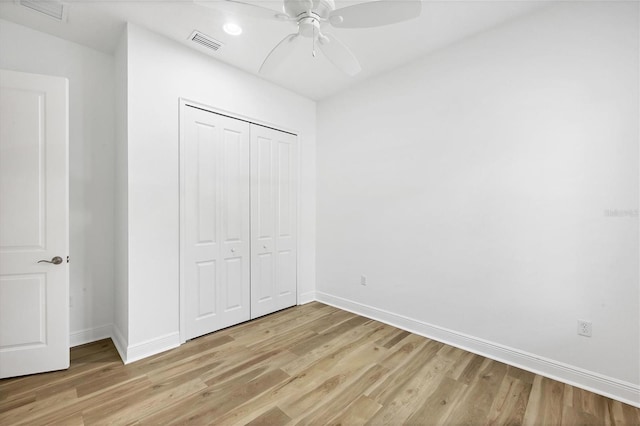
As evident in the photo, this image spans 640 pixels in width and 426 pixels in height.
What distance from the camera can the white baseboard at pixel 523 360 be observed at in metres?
1.93

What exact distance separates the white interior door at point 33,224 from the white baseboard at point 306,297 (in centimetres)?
238

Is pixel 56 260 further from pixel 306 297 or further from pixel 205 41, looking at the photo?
pixel 306 297

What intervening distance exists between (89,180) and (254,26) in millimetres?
2137

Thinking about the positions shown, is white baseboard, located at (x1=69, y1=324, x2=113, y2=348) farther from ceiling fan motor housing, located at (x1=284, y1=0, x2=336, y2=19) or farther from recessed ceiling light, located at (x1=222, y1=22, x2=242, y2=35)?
ceiling fan motor housing, located at (x1=284, y1=0, x2=336, y2=19)

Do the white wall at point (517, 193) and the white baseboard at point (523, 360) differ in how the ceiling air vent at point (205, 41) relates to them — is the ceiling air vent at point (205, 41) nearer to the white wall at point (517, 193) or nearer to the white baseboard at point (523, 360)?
the white wall at point (517, 193)

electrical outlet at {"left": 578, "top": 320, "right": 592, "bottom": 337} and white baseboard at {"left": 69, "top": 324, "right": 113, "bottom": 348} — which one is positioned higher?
electrical outlet at {"left": 578, "top": 320, "right": 592, "bottom": 337}

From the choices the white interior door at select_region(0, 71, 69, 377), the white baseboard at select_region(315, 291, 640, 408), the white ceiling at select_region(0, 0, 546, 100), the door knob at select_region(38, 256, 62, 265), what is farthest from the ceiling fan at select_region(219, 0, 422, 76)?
the white baseboard at select_region(315, 291, 640, 408)

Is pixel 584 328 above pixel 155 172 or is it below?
below

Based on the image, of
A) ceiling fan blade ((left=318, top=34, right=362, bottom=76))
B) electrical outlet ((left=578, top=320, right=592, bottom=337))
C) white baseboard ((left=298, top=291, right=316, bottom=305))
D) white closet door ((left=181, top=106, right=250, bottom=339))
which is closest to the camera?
ceiling fan blade ((left=318, top=34, right=362, bottom=76))

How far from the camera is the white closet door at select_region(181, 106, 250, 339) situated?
2.75m

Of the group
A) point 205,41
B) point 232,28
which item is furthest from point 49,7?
point 232,28

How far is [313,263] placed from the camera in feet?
13.2

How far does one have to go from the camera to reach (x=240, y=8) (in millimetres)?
1523

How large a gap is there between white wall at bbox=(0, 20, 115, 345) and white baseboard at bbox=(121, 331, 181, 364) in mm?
672
